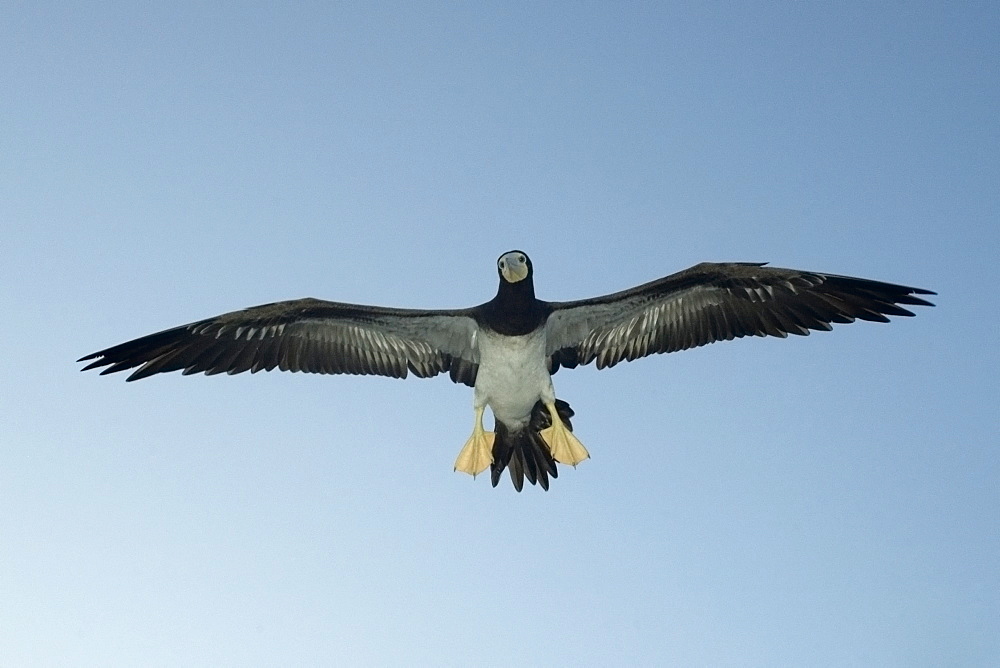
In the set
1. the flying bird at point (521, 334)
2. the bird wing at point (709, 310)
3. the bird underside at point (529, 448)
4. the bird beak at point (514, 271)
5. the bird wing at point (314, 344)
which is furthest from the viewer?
the bird wing at point (314, 344)

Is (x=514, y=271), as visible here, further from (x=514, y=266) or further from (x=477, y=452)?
(x=477, y=452)

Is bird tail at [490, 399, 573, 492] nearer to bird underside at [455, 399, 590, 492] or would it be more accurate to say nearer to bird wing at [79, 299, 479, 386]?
bird underside at [455, 399, 590, 492]

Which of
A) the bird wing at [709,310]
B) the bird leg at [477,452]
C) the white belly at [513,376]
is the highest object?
the bird wing at [709,310]

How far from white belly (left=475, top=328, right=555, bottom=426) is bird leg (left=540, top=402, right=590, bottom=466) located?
0.29m

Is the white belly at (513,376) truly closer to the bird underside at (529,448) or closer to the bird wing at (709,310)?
the bird underside at (529,448)

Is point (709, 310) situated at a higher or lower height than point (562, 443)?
higher

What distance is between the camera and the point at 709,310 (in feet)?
39.5

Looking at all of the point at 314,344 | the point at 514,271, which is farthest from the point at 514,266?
the point at 314,344

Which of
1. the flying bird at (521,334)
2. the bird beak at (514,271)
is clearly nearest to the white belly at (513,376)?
the flying bird at (521,334)

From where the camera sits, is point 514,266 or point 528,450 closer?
point 514,266

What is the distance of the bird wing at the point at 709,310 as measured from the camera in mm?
11289

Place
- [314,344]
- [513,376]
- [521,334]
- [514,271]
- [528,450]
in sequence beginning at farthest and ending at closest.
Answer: [314,344]
[528,450]
[513,376]
[521,334]
[514,271]

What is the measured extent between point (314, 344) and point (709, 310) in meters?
5.18

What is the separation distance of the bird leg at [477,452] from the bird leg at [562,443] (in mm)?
721
